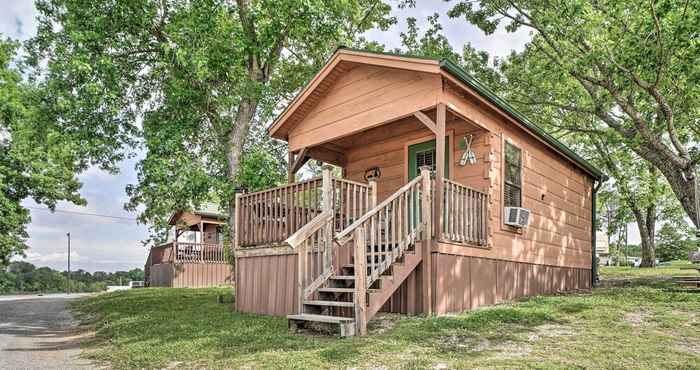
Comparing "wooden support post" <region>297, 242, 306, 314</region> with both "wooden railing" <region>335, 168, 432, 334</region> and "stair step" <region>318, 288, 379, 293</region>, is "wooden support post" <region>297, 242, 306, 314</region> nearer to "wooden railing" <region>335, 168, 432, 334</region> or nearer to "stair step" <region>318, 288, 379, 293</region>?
"stair step" <region>318, 288, 379, 293</region>

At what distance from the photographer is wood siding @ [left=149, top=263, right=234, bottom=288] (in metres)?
21.7

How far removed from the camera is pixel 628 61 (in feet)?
37.9

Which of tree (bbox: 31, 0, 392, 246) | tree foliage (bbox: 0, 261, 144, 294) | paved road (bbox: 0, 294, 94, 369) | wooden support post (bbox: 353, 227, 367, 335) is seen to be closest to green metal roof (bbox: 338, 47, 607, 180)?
wooden support post (bbox: 353, 227, 367, 335)

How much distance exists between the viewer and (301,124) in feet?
34.3

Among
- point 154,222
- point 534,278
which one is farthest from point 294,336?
point 154,222

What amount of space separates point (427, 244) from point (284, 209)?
268cm

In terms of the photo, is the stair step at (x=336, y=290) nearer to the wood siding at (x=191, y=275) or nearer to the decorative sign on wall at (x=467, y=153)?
the decorative sign on wall at (x=467, y=153)

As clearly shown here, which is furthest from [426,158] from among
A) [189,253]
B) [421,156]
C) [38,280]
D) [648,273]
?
[38,280]

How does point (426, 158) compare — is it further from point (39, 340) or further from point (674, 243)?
point (674, 243)

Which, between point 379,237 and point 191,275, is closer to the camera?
point 379,237

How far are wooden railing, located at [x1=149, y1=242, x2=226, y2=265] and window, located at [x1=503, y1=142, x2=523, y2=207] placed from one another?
1565 centimetres

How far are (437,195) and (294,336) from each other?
9.96 ft

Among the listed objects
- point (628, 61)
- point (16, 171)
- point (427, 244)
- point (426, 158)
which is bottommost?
point (427, 244)

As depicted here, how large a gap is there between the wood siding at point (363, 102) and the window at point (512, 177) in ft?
8.03
